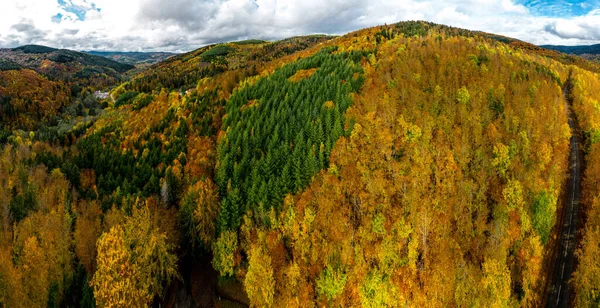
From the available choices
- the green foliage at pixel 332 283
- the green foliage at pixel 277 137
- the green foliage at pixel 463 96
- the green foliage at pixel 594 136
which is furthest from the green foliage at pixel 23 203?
the green foliage at pixel 594 136

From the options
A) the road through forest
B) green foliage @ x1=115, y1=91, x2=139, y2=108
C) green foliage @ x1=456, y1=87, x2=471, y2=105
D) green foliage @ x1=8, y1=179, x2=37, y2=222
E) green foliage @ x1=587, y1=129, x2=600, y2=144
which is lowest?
the road through forest

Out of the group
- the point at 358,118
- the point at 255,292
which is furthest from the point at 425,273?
the point at 358,118

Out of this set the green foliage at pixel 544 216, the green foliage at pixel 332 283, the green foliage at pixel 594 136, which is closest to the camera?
the green foliage at pixel 332 283

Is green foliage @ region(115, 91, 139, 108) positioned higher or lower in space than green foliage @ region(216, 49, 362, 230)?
higher

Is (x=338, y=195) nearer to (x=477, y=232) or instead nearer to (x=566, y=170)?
(x=477, y=232)

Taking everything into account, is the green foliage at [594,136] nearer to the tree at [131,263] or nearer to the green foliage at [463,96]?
the green foliage at [463,96]

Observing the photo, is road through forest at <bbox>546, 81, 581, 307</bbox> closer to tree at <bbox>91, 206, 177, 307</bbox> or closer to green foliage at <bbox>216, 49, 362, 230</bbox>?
green foliage at <bbox>216, 49, 362, 230</bbox>

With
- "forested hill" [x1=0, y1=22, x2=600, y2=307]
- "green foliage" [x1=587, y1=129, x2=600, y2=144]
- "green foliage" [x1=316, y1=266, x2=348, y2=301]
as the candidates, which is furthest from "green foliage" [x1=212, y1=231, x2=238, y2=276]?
"green foliage" [x1=587, y1=129, x2=600, y2=144]
